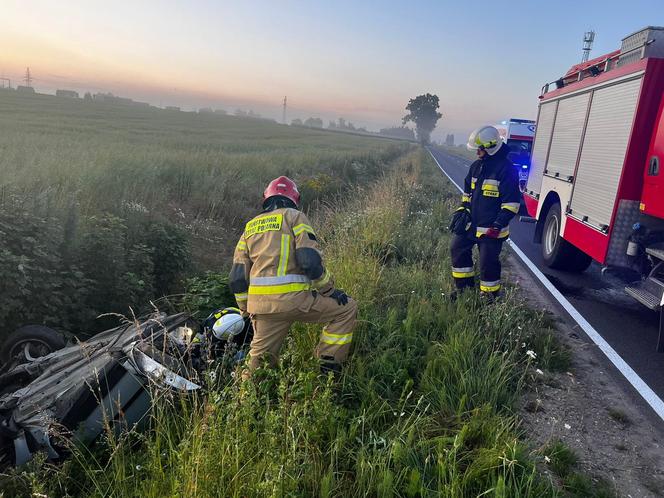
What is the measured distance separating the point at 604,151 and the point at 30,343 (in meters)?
6.10

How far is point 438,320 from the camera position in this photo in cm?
402

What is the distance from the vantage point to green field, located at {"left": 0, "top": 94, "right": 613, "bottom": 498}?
2145 mm

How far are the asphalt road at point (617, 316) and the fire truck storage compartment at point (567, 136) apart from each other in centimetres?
149

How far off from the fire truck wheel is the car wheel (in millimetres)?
6408

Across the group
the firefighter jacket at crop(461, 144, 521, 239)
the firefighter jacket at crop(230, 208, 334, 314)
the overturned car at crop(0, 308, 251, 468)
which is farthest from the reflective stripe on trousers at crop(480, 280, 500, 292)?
the overturned car at crop(0, 308, 251, 468)

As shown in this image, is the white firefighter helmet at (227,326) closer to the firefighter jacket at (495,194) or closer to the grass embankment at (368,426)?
the grass embankment at (368,426)

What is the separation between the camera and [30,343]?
3.40 m

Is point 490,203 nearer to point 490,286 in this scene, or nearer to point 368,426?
point 490,286

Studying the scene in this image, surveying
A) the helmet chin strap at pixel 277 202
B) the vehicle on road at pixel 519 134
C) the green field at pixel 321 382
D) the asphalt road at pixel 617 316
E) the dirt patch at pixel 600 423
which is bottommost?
the dirt patch at pixel 600 423

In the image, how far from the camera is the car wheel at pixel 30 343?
334cm

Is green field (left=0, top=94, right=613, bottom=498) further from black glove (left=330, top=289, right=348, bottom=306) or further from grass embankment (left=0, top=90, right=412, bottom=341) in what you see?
black glove (left=330, top=289, right=348, bottom=306)

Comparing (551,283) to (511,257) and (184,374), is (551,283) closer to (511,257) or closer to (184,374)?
(511,257)

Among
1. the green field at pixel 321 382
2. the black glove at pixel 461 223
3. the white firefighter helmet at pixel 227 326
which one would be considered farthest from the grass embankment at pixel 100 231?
the black glove at pixel 461 223

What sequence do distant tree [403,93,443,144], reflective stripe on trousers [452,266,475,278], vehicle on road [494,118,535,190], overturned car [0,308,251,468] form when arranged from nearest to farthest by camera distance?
overturned car [0,308,251,468], reflective stripe on trousers [452,266,475,278], vehicle on road [494,118,535,190], distant tree [403,93,443,144]
